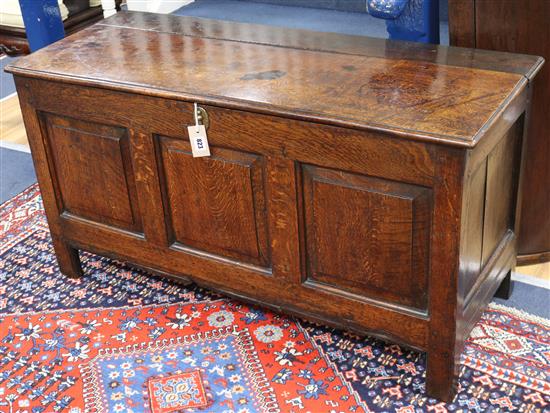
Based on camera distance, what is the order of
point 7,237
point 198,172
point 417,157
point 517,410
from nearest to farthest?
point 417,157 → point 517,410 → point 198,172 → point 7,237

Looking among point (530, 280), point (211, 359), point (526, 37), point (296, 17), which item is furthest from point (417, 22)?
point (296, 17)

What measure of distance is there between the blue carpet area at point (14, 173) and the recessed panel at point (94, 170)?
791mm

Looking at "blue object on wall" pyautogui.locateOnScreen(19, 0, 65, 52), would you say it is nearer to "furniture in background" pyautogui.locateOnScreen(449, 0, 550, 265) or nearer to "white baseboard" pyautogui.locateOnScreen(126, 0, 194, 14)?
"white baseboard" pyautogui.locateOnScreen(126, 0, 194, 14)

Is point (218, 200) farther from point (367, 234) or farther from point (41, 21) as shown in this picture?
→ point (41, 21)

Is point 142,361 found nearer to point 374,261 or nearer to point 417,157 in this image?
point 374,261

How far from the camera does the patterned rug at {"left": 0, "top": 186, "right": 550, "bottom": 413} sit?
6.56 feet

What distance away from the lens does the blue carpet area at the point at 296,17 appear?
11.4 feet

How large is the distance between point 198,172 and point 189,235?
0.75ft

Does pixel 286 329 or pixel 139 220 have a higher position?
pixel 139 220

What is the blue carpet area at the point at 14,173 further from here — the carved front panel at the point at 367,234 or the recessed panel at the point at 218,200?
the carved front panel at the point at 367,234

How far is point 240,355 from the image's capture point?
85.2 inches

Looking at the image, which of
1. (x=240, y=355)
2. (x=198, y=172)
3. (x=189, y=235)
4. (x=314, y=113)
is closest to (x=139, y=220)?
(x=189, y=235)

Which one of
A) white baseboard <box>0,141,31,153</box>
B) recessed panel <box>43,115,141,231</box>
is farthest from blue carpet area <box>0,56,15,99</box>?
recessed panel <box>43,115,141,231</box>

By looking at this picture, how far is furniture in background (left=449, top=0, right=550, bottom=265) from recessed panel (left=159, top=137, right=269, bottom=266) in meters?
0.72
